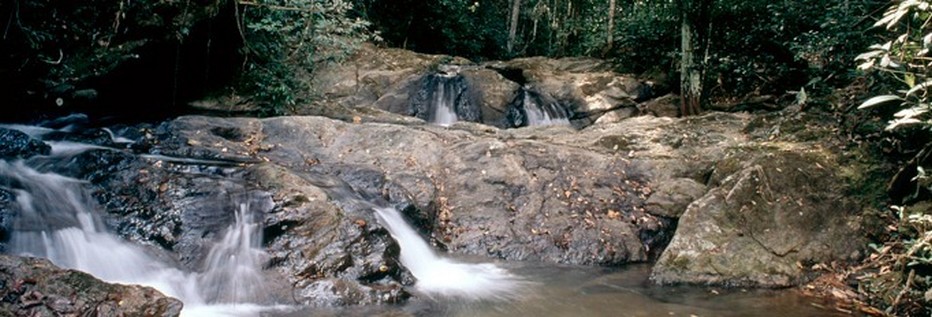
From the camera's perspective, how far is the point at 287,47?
10523 mm

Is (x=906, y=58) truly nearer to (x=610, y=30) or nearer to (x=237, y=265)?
(x=237, y=265)

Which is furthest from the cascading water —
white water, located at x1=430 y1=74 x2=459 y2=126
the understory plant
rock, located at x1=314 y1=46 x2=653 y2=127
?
white water, located at x1=430 y1=74 x2=459 y2=126

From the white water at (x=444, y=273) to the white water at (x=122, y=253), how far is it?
5.21 feet

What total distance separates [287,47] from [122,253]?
21.0 ft

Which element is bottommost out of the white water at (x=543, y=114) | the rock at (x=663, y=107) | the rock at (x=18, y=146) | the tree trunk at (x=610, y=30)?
the rock at (x=18, y=146)

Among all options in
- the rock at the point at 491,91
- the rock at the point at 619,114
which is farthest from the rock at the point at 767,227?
the rock at the point at 491,91

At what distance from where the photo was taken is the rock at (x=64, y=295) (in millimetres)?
3299

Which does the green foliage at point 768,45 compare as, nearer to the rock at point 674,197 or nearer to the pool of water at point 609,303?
the rock at point 674,197

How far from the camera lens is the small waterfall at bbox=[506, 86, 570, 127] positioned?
1343 cm

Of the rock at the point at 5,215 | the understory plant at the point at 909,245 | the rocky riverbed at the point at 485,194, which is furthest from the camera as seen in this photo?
the rocky riverbed at the point at 485,194

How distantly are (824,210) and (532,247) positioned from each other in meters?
3.31

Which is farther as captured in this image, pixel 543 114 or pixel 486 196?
pixel 543 114

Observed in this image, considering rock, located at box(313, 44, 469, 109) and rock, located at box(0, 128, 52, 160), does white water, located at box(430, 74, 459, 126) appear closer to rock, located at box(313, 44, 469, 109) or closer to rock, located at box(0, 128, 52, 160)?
rock, located at box(313, 44, 469, 109)

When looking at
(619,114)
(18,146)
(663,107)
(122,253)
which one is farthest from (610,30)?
(122,253)
